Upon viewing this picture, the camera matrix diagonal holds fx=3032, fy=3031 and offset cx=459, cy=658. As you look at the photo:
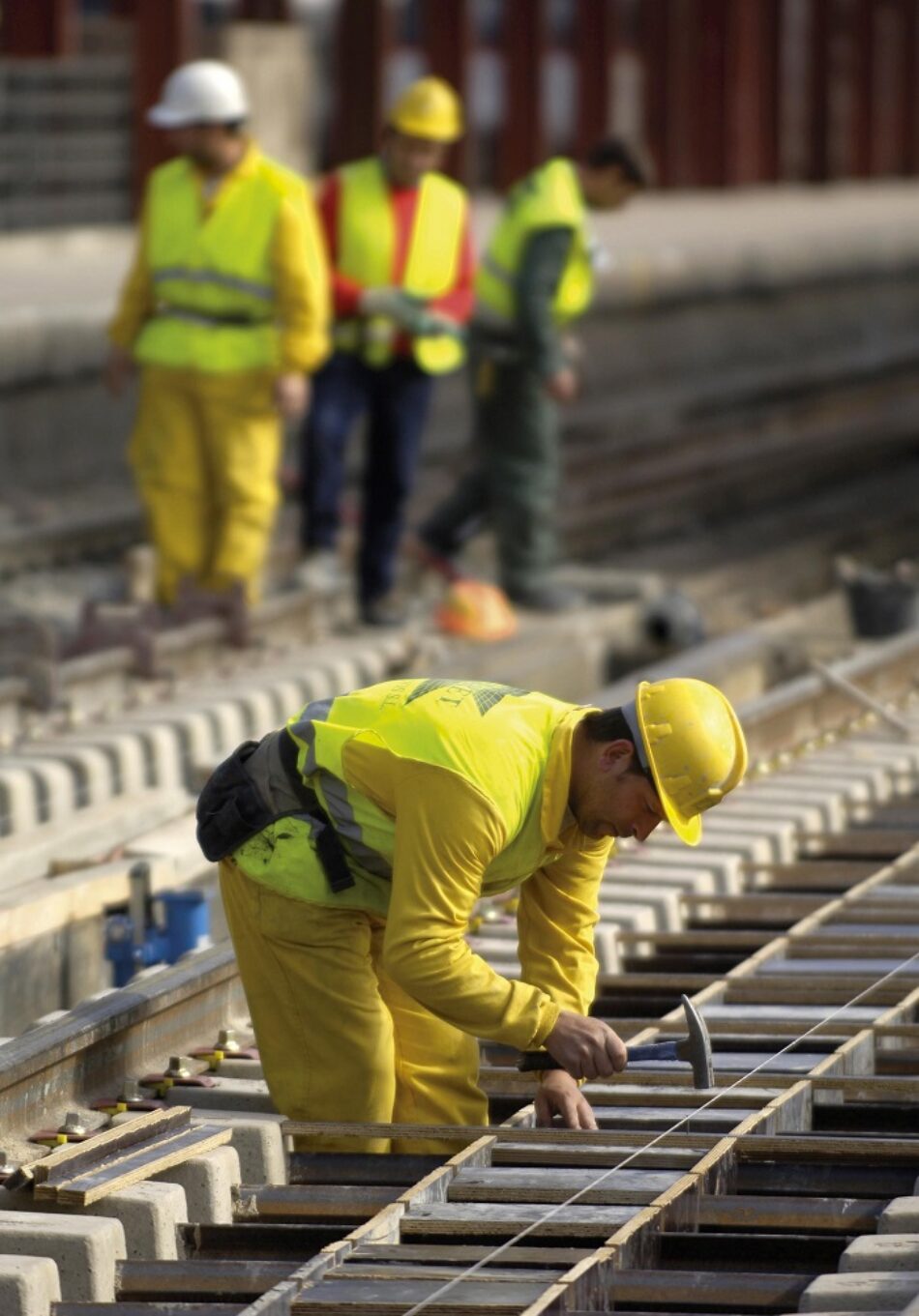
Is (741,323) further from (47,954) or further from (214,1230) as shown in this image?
(214,1230)

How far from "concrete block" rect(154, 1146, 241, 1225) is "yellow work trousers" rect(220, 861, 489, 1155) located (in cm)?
39

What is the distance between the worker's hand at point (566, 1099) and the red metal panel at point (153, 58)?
47.6 ft

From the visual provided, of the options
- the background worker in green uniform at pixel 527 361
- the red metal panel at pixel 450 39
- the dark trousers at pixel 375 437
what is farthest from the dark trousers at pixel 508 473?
the red metal panel at pixel 450 39

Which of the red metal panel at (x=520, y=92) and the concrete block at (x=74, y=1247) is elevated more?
the red metal panel at (x=520, y=92)

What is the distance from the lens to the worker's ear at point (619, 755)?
5.39m

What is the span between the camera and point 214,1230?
5.21 metres

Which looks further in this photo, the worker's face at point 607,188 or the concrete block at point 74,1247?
the worker's face at point 607,188

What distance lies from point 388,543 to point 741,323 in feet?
41.1

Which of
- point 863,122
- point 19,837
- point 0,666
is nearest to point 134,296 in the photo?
point 0,666

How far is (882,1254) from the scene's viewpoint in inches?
194

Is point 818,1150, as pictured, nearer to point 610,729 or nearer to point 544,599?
point 610,729

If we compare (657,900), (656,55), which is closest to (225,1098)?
(657,900)

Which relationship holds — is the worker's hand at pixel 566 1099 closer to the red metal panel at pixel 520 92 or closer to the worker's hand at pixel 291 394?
the worker's hand at pixel 291 394

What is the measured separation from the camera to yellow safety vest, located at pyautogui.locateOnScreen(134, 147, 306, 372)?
10.7m
